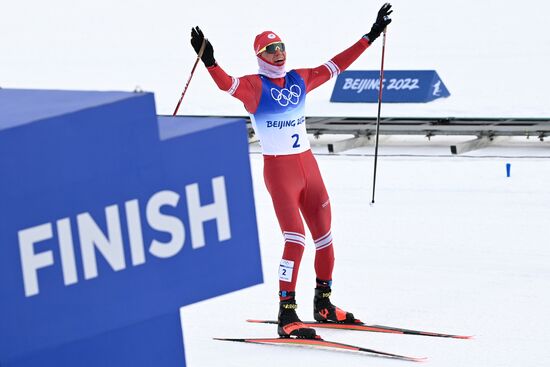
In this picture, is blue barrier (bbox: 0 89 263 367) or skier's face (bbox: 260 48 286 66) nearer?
blue barrier (bbox: 0 89 263 367)

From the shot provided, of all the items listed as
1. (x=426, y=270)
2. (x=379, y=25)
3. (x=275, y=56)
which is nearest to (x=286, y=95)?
(x=275, y=56)

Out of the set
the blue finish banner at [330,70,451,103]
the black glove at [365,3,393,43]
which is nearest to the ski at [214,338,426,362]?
the black glove at [365,3,393,43]

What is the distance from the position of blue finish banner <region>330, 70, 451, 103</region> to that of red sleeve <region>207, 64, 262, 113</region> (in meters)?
9.92

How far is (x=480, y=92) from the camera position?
1780cm

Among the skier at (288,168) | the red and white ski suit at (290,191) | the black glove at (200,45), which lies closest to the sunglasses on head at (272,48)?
the skier at (288,168)

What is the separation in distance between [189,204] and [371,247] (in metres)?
5.28

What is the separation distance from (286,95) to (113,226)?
313 centimetres

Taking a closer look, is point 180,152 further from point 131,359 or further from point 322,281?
point 322,281

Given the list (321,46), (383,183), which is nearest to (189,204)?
(383,183)

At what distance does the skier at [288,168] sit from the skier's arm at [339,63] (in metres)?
0.09

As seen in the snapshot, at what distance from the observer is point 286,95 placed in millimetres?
6535

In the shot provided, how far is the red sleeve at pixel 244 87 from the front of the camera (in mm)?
6270

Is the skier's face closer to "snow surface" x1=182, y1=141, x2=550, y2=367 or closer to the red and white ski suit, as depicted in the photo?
the red and white ski suit

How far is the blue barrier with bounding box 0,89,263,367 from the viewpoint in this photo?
3.41 metres
